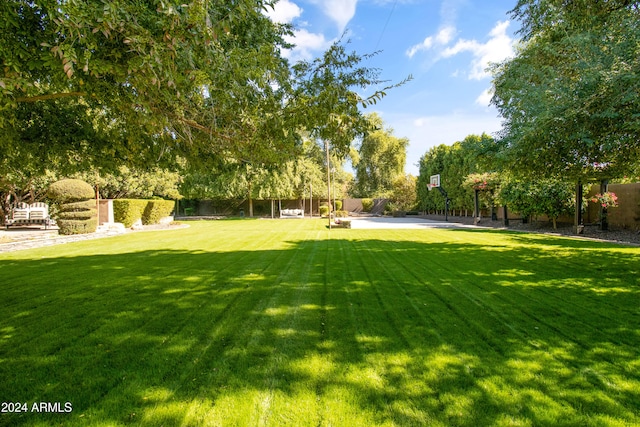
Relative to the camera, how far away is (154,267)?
595 centimetres

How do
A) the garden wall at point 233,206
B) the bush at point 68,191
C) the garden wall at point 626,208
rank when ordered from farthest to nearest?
the garden wall at point 233,206, the bush at point 68,191, the garden wall at point 626,208

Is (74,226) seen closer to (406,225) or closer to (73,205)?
→ (73,205)

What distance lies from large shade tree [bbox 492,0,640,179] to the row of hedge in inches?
615

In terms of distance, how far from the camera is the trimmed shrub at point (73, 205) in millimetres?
11688

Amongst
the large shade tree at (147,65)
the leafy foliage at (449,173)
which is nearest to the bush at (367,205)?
the leafy foliage at (449,173)

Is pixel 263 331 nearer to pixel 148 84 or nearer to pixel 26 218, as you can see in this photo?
pixel 148 84

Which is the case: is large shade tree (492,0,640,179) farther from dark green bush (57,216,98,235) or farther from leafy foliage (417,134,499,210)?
dark green bush (57,216,98,235)

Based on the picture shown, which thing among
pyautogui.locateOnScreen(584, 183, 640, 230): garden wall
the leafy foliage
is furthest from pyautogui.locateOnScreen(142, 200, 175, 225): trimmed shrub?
pyautogui.locateOnScreen(584, 183, 640, 230): garden wall

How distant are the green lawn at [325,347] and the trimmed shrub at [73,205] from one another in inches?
301

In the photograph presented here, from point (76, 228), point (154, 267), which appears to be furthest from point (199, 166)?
point (76, 228)

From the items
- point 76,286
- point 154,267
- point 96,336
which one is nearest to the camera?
point 96,336

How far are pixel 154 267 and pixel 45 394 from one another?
4.18m

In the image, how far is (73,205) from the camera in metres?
12.0

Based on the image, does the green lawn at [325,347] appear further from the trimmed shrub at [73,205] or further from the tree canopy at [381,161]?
the tree canopy at [381,161]
